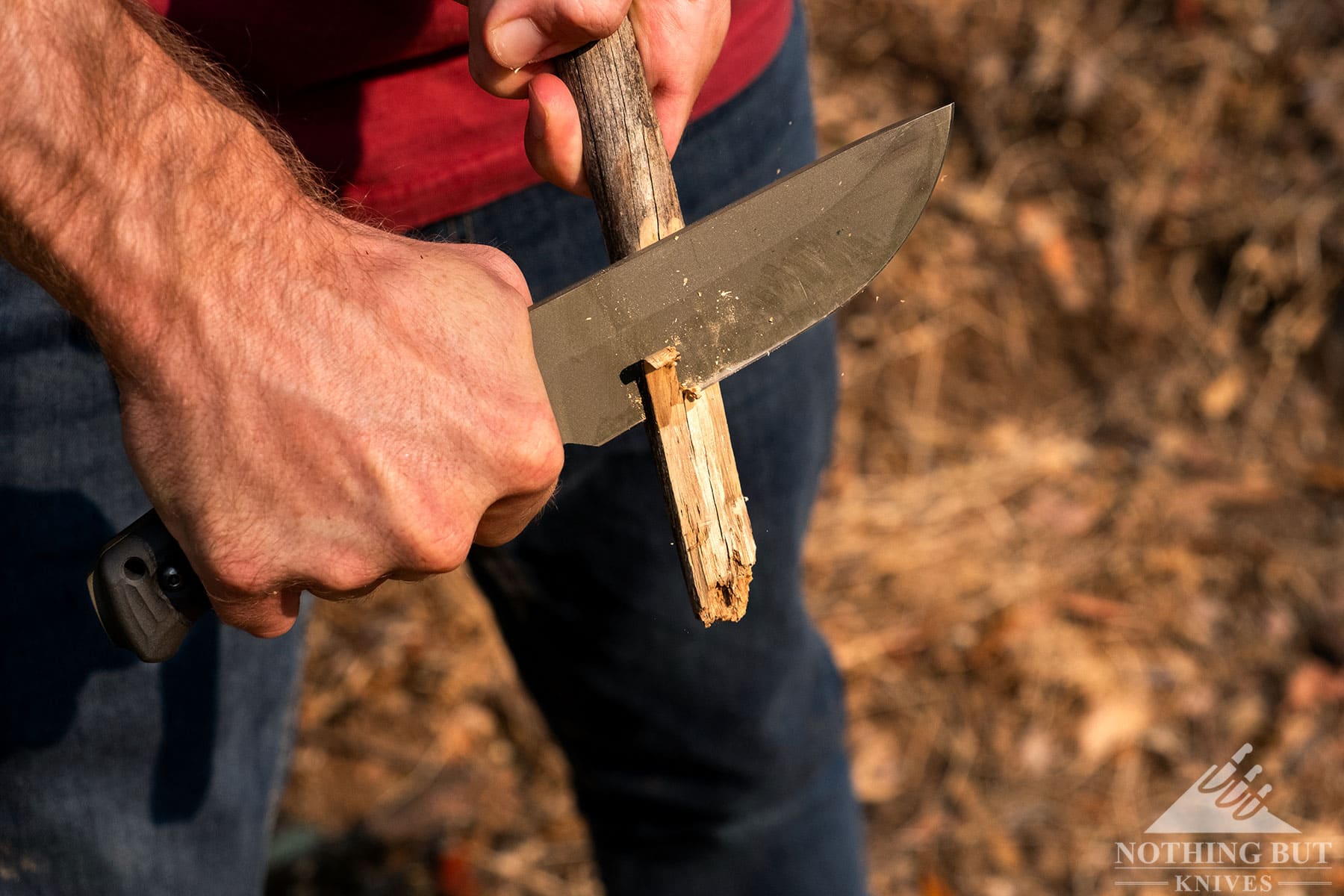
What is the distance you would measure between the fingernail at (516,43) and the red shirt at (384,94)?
8.2 inches

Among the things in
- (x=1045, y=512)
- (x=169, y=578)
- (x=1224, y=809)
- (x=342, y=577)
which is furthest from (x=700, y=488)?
(x=1045, y=512)

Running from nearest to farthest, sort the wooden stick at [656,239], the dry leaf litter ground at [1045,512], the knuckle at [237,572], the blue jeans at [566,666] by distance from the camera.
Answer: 1. the knuckle at [237,572]
2. the wooden stick at [656,239]
3. the blue jeans at [566,666]
4. the dry leaf litter ground at [1045,512]

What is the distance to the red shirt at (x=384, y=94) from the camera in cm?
106

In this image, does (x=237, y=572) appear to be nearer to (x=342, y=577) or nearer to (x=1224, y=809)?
(x=342, y=577)

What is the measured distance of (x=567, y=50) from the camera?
967 mm

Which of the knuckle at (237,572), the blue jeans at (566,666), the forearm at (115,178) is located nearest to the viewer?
the forearm at (115,178)

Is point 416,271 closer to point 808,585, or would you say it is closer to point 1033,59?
point 808,585

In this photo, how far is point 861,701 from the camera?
2.79 meters

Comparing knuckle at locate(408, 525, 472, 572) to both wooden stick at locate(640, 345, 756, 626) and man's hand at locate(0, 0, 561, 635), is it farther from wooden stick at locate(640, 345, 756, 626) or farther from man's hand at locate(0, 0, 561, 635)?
wooden stick at locate(640, 345, 756, 626)

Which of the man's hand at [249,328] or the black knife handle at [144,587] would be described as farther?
the black knife handle at [144,587]

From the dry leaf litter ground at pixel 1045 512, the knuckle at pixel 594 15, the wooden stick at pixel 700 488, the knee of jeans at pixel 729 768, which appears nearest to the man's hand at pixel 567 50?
the knuckle at pixel 594 15

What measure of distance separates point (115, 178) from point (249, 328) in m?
0.14

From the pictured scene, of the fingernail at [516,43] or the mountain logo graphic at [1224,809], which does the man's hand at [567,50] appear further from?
the mountain logo graphic at [1224,809]

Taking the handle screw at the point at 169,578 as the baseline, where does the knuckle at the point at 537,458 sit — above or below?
above
